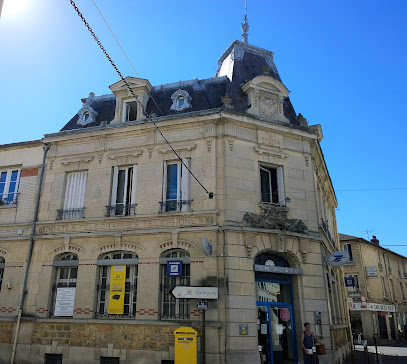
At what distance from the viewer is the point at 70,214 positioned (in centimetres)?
1361

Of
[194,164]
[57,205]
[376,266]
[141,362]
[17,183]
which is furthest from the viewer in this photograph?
[376,266]

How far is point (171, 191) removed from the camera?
13.1m

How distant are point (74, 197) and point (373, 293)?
2785 cm

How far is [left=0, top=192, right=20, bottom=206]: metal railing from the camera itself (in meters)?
14.6

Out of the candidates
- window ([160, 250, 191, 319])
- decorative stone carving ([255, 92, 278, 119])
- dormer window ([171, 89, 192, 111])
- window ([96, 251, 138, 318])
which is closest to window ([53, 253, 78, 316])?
window ([96, 251, 138, 318])

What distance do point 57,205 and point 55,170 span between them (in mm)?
1495

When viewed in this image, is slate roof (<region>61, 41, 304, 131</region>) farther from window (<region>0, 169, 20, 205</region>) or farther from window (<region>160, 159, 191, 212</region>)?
window (<region>0, 169, 20, 205</region>)

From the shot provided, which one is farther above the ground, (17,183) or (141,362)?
(17,183)

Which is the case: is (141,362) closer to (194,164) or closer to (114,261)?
(114,261)

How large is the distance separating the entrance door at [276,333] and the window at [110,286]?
410 centimetres

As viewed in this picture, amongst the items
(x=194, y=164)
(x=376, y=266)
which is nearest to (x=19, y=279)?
(x=194, y=164)

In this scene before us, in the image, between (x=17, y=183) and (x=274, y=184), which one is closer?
Answer: (x=274, y=184)

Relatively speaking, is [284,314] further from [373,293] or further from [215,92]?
[373,293]

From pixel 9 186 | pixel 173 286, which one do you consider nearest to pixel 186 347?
pixel 173 286
